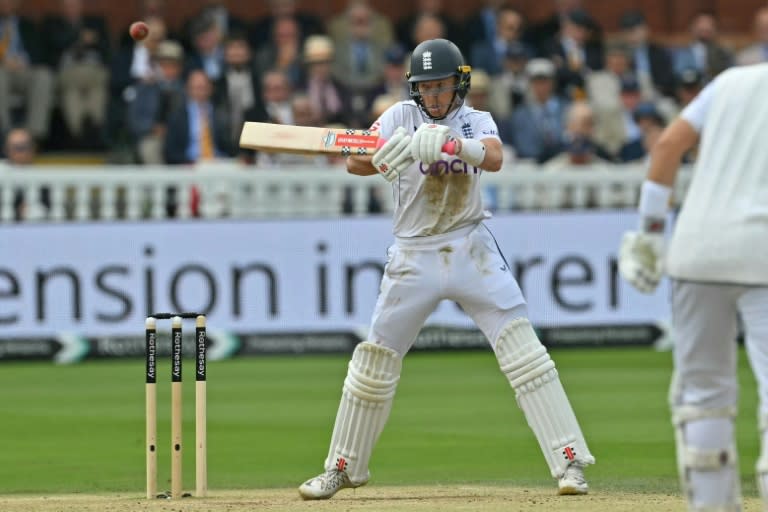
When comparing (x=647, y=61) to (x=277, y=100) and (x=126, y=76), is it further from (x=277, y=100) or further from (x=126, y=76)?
(x=126, y=76)

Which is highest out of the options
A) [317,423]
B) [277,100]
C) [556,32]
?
[556,32]

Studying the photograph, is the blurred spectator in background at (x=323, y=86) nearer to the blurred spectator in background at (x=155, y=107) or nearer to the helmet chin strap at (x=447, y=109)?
the blurred spectator in background at (x=155, y=107)

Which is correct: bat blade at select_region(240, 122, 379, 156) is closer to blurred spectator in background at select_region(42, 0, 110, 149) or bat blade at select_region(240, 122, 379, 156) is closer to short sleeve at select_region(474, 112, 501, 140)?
short sleeve at select_region(474, 112, 501, 140)

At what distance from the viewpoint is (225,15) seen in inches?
760

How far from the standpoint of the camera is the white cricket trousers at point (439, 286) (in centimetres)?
836

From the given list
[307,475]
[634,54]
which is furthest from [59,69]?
[307,475]

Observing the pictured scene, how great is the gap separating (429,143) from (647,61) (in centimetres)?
1244

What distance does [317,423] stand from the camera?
12.0 metres

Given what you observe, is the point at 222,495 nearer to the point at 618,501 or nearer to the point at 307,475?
the point at 307,475

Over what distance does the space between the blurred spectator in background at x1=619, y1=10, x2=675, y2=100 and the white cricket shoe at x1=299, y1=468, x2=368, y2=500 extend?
1172cm

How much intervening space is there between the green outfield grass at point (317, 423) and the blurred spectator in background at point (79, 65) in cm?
387

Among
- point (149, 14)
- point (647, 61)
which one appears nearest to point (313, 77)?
point (149, 14)

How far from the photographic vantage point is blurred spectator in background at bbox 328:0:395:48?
18.8 meters

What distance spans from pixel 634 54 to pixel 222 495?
12.3 meters
